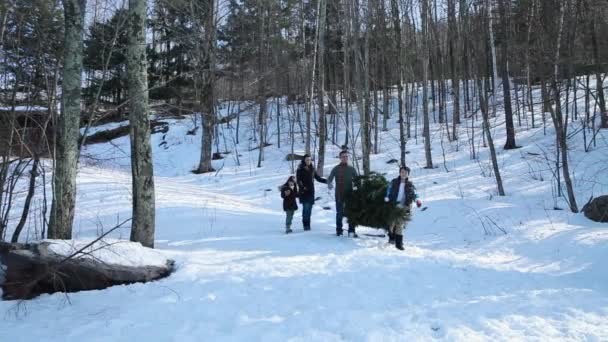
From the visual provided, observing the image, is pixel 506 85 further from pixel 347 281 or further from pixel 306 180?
pixel 347 281

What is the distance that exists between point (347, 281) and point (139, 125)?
434 centimetres

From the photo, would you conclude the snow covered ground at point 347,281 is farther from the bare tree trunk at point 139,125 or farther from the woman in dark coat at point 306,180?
the woman in dark coat at point 306,180

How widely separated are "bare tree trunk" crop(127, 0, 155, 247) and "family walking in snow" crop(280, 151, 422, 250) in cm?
333

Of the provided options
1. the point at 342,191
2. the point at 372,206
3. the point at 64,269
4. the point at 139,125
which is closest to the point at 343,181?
the point at 342,191

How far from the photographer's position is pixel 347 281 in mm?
6301

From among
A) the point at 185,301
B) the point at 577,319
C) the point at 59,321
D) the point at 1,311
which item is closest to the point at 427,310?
the point at 577,319

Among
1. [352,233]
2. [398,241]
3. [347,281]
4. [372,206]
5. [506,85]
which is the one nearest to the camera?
[347,281]

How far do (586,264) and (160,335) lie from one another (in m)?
7.22

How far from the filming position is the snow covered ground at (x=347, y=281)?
4672 millimetres

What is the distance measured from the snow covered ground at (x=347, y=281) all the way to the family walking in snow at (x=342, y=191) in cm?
46

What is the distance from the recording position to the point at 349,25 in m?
18.7

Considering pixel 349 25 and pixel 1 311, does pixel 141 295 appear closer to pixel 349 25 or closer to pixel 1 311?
pixel 1 311

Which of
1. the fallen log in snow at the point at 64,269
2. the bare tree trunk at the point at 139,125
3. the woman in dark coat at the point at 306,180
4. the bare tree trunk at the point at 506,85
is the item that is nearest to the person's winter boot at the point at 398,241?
the woman in dark coat at the point at 306,180

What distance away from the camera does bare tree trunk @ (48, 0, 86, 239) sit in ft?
22.3
